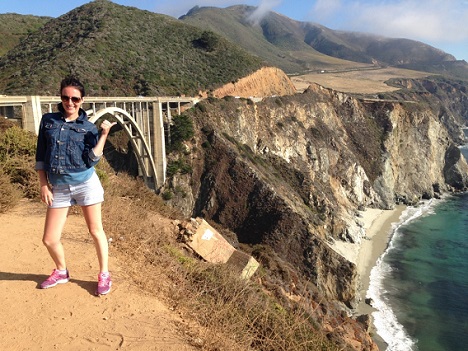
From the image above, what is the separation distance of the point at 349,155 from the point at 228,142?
2574 centimetres

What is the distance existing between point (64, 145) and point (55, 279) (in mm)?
1993

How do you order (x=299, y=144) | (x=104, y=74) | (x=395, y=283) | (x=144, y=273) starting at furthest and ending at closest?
1. (x=299, y=144)
2. (x=104, y=74)
3. (x=395, y=283)
4. (x=144, y=273)

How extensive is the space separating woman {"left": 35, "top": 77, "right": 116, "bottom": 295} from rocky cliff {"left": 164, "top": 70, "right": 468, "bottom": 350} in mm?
10494

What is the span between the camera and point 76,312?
14.8 feet

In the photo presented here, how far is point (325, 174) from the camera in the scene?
168 feet

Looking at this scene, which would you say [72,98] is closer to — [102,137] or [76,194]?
[102,137]

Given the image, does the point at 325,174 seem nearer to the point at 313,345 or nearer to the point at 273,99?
the point at 273,99

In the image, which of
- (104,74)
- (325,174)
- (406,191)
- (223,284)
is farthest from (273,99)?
(223,284)

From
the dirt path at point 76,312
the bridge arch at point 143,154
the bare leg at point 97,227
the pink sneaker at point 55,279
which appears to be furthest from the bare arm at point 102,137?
the bridge arch at point 143,154

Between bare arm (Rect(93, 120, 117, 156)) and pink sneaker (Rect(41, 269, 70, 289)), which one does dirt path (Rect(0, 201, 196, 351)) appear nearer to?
pink sneaker (Rect(41, 269, 70, 289))

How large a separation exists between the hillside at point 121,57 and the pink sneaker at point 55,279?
34.7 meters

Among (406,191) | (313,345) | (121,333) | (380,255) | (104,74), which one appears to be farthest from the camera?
(406,191)

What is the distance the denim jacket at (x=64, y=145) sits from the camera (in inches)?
169

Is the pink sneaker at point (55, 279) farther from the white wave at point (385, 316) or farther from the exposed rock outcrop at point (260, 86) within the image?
the exposed rock outcrop at point (260, 86)
